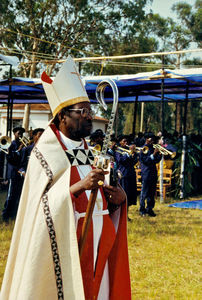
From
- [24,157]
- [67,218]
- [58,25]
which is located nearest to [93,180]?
[67,218]

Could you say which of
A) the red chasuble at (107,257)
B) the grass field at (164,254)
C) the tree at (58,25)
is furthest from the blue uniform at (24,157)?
the tree at (58,25)

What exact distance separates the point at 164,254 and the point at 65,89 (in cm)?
422

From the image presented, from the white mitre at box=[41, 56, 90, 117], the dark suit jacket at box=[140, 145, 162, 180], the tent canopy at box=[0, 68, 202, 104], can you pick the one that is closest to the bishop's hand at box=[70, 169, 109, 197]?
the white mitre at box=[41, 56, 90, 117]

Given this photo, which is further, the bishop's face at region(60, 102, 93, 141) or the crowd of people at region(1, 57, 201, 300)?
the bishop's face at region(60, 102, 93, 141)

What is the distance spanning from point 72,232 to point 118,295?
79 centimetres

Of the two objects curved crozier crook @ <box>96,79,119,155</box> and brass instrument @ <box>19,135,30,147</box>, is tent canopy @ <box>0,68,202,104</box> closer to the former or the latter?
brass instrument @ <box>19,135,30,147</box>

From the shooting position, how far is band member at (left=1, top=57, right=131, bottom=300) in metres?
2.17

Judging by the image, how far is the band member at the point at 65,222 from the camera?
Answer: 2168 millimetres

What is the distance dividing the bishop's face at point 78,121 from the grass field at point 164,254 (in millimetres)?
2678

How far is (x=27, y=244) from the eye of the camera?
7.33 ft

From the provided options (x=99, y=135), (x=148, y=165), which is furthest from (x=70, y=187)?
(x=148, y=165)

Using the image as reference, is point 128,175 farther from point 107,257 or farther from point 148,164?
point 107,257

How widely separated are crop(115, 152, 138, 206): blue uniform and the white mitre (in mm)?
5434

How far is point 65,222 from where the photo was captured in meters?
2.20
